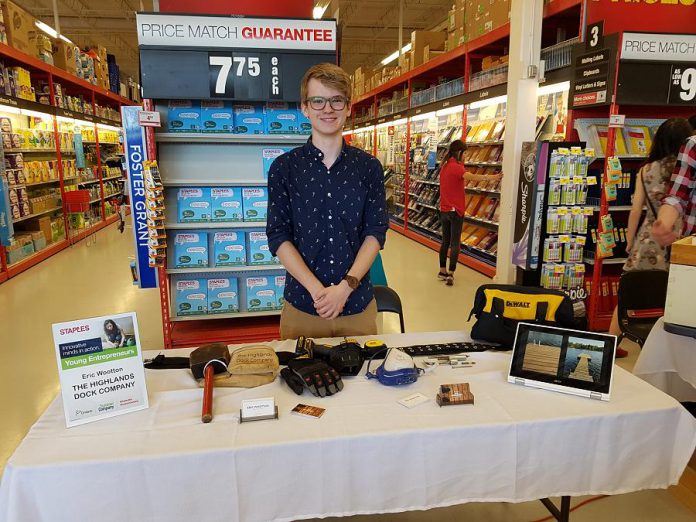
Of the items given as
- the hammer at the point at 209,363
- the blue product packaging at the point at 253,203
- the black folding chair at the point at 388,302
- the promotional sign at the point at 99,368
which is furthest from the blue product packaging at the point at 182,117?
the promotional sign at the point at 99,368

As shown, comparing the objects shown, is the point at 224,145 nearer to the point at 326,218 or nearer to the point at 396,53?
the point at 326,218

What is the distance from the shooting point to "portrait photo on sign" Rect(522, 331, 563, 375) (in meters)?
1.70

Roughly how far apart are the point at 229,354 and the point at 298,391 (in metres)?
0.35

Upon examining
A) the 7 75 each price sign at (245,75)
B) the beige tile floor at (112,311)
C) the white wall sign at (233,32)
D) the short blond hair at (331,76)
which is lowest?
the beige tile floor at (112,311)

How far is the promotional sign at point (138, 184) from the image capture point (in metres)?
3.65

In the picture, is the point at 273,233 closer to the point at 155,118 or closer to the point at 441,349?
the point at 441,349

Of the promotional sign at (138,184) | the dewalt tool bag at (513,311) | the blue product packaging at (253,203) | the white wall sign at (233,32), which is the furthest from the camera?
the blue product packaging at (253,203)

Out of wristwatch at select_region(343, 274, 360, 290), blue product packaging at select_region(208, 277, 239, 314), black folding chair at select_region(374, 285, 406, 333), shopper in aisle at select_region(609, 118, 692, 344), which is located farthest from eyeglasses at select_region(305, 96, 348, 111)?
shopper in aisle at select_region(609, 118, 692, 344)

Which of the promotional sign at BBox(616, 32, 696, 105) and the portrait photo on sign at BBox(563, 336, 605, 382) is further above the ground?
the promotional sign at BBox(616, 32, 696, 105)

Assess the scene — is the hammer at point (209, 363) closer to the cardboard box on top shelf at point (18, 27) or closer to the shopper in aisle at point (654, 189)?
the shopper in aisle at point (654, 189)

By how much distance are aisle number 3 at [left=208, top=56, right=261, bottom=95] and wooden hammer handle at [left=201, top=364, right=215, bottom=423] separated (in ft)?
8.43

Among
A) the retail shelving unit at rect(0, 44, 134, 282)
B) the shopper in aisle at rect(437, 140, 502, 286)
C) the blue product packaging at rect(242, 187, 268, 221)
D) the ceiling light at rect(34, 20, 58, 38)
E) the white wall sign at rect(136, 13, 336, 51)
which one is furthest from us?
the ceiling light at rect(34, 20, 58, 38)

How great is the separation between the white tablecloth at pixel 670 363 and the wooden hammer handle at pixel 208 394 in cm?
197

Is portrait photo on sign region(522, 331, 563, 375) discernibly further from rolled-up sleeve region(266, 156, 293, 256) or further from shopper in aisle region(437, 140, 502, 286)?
shopper in aisle region(437, 140, 502, 286)
